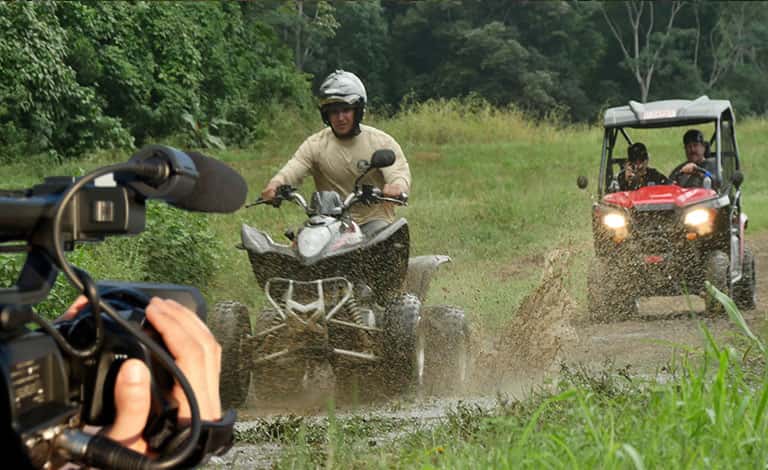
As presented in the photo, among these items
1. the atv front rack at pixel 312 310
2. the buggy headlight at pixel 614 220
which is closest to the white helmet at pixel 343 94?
the atv front rack at pixel 312 310

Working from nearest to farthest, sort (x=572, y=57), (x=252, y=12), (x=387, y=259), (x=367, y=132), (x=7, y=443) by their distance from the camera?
(x=7, y=443) → (x=387, y=259) → (x=367, y=132) → (x=252, y=12) → (x=572, y=57)

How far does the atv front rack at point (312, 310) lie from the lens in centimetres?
699

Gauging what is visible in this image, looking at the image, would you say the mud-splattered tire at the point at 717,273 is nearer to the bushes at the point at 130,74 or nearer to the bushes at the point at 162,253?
the bushes at the point at 162,253

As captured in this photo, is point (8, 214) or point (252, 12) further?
point (252, 12)

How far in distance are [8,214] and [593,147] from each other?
1122 inches

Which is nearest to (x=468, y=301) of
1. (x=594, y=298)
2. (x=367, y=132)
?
(x=594, y=298)

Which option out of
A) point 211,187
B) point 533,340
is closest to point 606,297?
point 533,340

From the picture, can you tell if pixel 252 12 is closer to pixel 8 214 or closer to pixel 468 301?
pixel 468 301

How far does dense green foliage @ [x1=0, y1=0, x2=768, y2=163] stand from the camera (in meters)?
21.8

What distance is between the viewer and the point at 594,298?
11.2 meters

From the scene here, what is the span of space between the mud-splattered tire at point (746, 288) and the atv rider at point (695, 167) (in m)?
0.76

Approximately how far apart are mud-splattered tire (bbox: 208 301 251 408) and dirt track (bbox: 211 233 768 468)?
14 centimetres

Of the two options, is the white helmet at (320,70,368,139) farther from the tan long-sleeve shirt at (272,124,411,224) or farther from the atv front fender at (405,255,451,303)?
the atv front fender at (405,255,451,303)

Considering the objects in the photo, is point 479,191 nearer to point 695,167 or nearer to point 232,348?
point 695,167
